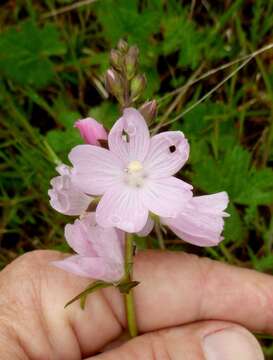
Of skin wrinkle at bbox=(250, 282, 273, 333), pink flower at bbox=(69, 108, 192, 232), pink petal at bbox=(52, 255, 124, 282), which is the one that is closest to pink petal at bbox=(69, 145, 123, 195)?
pink flower at bbox=(69, 108, 192, 232)

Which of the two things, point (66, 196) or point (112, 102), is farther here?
point (112, 102)

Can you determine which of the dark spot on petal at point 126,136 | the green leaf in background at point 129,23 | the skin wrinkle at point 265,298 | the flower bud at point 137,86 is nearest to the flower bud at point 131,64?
the flower bud at point 137,86

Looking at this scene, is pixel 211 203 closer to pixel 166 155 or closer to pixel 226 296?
pixel 166 155

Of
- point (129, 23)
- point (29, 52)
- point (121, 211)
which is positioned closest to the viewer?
point (121, 211)

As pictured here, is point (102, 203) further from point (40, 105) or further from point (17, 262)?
point (40, 105)

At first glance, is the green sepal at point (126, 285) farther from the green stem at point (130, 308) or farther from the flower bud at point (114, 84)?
the flower bud at point (114, 84)

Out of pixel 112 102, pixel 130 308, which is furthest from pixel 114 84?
pixel 112 102

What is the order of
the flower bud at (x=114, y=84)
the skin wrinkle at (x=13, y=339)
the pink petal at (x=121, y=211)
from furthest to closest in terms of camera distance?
the skin wrinkle at (x=13, y=339), the flower bud at (x=114, y=84), the pink petal at (x=121, y=211)

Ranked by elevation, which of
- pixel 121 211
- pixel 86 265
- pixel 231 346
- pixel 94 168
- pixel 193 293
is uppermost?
pixel 94 168

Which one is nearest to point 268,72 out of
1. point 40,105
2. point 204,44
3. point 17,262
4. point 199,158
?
point 204,44
